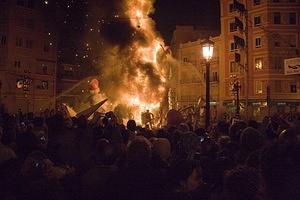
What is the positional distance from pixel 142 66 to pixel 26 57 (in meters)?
18.2

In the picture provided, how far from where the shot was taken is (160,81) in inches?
2061

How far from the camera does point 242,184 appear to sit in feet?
10.3

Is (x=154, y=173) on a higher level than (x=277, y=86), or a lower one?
lower

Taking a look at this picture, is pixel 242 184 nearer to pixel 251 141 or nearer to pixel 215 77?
pixel 251 141

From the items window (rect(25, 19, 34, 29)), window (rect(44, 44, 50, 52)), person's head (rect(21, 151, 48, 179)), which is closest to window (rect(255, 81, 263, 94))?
window (rect(44, 44, 50, 52))

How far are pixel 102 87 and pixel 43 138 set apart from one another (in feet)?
136

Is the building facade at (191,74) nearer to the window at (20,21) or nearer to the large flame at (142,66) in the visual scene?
the large flame at (142,66)

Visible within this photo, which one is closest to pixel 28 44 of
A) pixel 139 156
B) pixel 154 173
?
pixel 139 156

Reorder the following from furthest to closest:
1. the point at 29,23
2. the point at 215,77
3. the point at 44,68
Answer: the point at 215,77
the point at 44,68
the point at 29,23

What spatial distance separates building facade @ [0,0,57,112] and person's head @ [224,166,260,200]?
161ft

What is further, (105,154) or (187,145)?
(187,145)

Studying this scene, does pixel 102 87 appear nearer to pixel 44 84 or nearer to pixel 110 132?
pixel 44 84

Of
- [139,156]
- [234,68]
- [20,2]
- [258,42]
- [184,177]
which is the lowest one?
[184,177]

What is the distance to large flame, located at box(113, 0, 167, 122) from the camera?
148 feet
